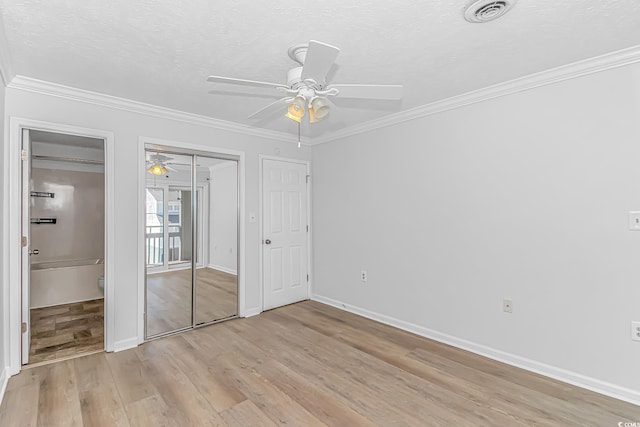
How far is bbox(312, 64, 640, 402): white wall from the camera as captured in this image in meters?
2.26

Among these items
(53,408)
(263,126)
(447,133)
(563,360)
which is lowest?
(53,408)

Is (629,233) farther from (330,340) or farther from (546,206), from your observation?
(330,340)

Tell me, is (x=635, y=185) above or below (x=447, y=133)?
below

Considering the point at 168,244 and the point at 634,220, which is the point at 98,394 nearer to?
the point at 168,244

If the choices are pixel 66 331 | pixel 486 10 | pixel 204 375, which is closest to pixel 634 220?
pixel 486 10

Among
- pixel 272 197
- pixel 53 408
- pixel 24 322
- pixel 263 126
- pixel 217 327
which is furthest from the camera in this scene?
pixel 272 197

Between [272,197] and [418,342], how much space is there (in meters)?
2.54

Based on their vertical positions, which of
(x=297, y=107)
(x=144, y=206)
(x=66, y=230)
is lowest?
(x=66, y=230)

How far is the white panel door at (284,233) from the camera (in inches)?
168

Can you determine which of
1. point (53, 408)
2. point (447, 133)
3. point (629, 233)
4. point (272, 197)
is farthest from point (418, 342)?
point (53, 408)

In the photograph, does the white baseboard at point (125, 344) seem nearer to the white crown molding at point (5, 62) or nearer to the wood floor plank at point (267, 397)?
the wood floor plank at point (267, 397)

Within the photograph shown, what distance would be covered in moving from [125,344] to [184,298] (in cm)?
71

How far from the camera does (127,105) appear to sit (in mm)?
3084

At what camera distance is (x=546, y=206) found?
2.57 meters
